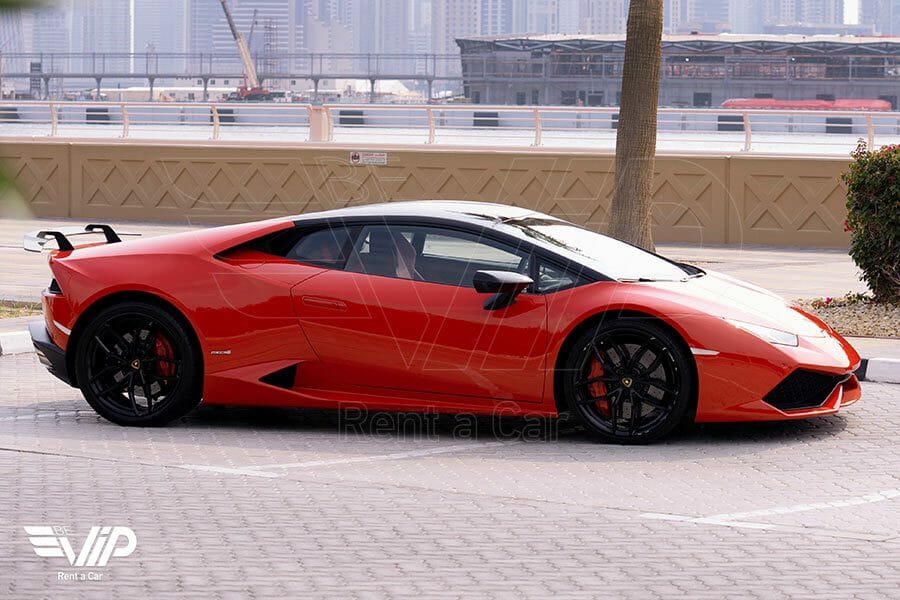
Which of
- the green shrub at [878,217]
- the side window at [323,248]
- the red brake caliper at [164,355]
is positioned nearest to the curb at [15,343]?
the red brake caliper at [164,355]

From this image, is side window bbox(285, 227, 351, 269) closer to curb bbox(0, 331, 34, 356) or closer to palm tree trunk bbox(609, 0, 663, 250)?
curb bbox(0, 331, 34, 356)

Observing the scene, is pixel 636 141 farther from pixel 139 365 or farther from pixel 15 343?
pixel 139 365

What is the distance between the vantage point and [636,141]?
14.6 m

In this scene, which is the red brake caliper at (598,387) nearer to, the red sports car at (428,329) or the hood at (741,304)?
the red sports car at (428,329)

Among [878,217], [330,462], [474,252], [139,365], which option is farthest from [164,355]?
[878,217]

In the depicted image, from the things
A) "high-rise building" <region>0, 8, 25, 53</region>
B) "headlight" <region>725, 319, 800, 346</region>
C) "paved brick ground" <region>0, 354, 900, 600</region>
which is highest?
"high-rise building" <region>0, 8, 25, 53</region>

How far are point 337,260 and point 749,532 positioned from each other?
10.1ft

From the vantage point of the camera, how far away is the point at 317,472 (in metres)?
7.11

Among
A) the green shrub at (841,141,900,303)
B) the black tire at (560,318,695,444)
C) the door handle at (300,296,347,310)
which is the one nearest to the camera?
the black tire at (560,318,695,444)

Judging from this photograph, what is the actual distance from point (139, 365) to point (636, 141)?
7.76m

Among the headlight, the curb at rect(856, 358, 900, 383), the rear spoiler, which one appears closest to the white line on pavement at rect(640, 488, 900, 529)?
the headlight

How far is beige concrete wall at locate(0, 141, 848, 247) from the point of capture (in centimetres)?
2019

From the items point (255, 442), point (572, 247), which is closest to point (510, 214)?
point (572, 247)

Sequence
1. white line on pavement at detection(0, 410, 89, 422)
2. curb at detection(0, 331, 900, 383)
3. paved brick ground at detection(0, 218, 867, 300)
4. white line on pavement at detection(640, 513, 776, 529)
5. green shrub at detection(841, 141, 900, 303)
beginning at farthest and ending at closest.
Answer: paved brick ground at detection(0, 218, 867, 300) < green shrub at detection(841, 141, 900, 303) < curb at detection(0, 331, 900, 383) < white line on pavement at detection(0, 410, 89, 422) < white line on pavement at detection(640, 513, 776, 529)
